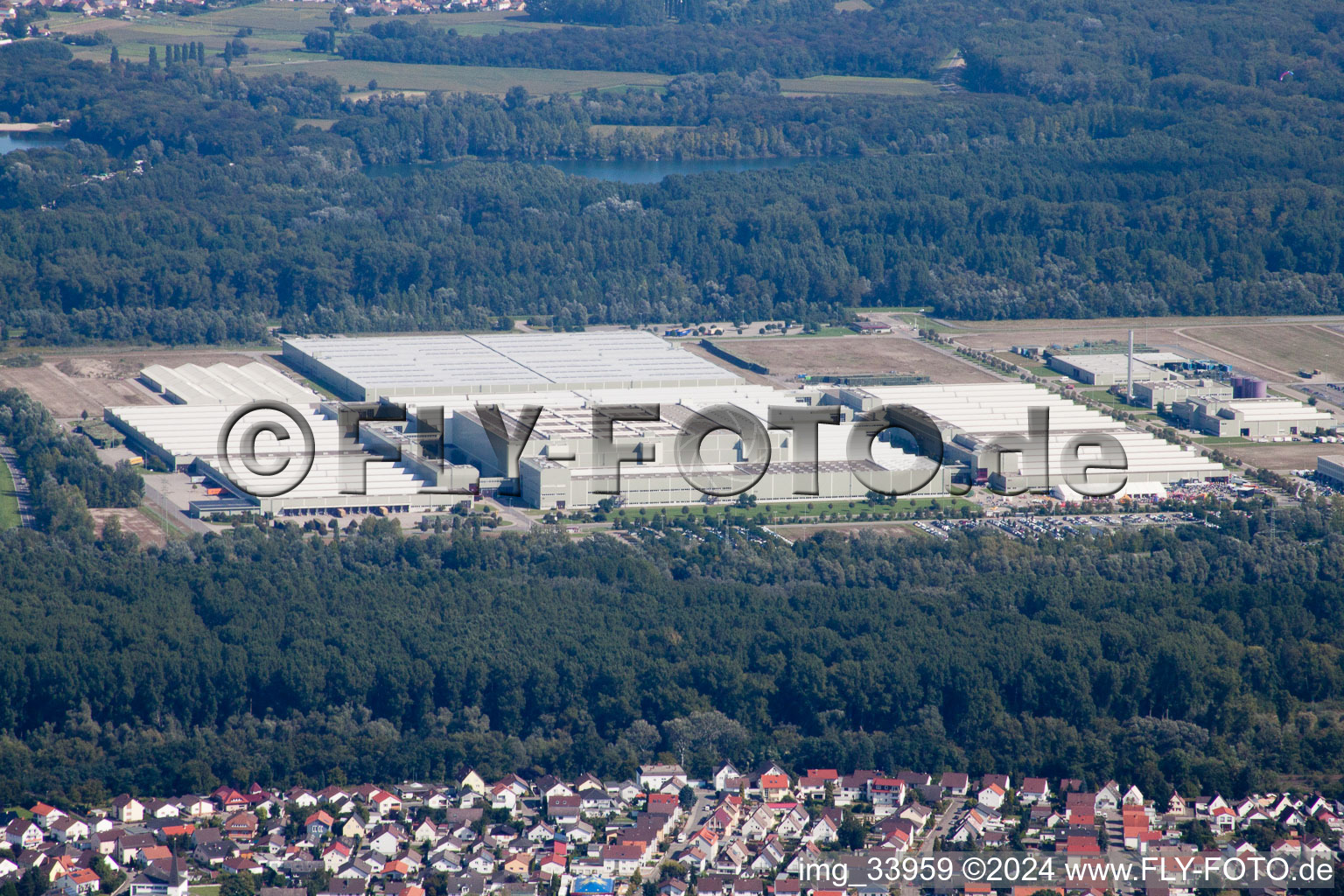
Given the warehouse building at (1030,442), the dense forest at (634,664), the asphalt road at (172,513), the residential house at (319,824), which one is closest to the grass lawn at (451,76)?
the warehouse building at (1030,442)

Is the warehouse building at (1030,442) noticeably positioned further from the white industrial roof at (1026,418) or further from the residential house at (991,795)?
the residential house at (991,795)

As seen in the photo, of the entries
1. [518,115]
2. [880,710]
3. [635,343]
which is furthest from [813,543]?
[518,115]

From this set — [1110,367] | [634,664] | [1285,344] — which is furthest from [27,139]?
[634,664]

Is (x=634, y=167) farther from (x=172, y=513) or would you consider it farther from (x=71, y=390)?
(x=172, y=513)

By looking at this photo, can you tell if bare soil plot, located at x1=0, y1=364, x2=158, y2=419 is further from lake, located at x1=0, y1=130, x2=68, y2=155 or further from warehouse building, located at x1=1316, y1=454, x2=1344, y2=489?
lake, located at x1=0, y1=130, x2=68, y2=155

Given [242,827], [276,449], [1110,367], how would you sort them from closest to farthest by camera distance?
[242,827], [276,449], [1110,367]

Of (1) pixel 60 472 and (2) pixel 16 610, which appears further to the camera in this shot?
(1) pixel 60 472

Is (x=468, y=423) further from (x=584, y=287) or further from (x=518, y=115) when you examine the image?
(x=518, y=115)
